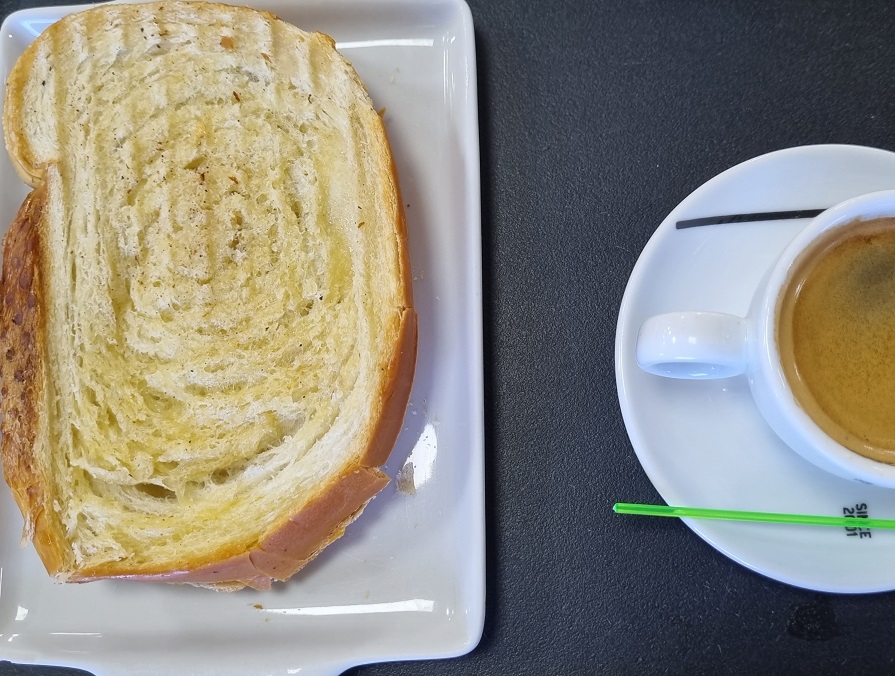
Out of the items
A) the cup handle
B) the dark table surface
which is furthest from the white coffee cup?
the dark table surface

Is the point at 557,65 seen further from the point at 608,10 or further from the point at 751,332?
the point at 751,332

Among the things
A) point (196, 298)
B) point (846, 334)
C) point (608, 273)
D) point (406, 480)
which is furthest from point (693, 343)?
point (196, 298)

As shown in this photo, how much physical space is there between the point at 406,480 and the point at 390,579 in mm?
138

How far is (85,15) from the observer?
101cm

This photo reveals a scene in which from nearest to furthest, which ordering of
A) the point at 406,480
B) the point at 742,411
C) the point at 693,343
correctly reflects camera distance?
the point at 693,343 < the point at 742,411 < the point at 406,480

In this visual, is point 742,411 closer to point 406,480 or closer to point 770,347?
point 770,347

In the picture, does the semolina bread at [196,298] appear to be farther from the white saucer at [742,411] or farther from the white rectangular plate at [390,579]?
the white saucer at [742,411]

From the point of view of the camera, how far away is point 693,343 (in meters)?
0.77

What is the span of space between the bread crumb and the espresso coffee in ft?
1.68

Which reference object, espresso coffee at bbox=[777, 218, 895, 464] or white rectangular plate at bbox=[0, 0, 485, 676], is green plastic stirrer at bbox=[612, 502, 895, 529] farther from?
white rectangular plate at bbox=[0, 0, 485, 676]

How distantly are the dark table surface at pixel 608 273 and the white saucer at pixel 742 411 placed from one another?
0.16 metres

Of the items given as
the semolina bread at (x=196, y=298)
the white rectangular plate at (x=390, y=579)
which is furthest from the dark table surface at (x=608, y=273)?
the semolina bread at (x=196, y=298)

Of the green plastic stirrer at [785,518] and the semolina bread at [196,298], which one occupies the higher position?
the semolina bread at [196,298]

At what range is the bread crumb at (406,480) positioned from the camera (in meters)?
1.01
